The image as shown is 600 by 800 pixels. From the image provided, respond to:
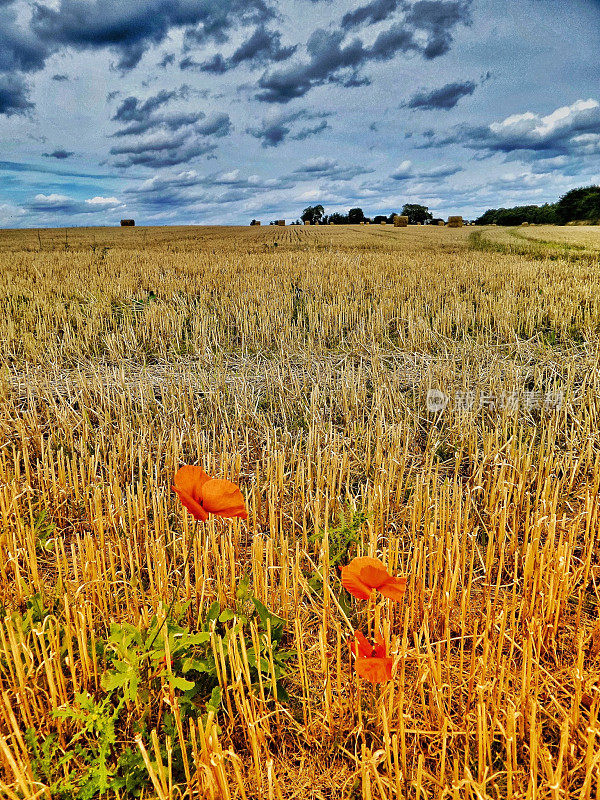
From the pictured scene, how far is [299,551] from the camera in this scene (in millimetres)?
2197

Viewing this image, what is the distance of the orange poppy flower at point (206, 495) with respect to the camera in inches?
49.1

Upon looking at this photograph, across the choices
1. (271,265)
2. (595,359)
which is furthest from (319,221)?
(595,359)

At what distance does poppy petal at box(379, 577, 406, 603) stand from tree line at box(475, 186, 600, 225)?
169 feet

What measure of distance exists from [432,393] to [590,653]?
280cm

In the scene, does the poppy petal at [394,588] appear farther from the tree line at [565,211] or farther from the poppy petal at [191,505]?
the tree line at [565,211]

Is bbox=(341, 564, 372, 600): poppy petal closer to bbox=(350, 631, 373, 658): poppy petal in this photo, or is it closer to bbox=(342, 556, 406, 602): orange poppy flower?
bbox=(342, 556, 406, 602): orange poppy flower

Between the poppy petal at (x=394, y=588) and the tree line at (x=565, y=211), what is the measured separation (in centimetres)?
5145

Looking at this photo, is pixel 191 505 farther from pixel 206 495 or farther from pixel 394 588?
pixel 394 588

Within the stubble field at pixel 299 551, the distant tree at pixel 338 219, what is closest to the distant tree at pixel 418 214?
the distant tree at pixel 338 219

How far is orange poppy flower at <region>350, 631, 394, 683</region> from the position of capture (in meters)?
1.38

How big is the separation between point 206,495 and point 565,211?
198 feet

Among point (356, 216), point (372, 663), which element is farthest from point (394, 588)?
point (356, 216)

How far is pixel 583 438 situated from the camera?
3.69m

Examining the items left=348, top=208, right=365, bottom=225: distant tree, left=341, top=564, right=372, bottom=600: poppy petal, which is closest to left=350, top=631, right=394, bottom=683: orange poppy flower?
left=341, top=564, right=372, bottom=600: poppy petal
